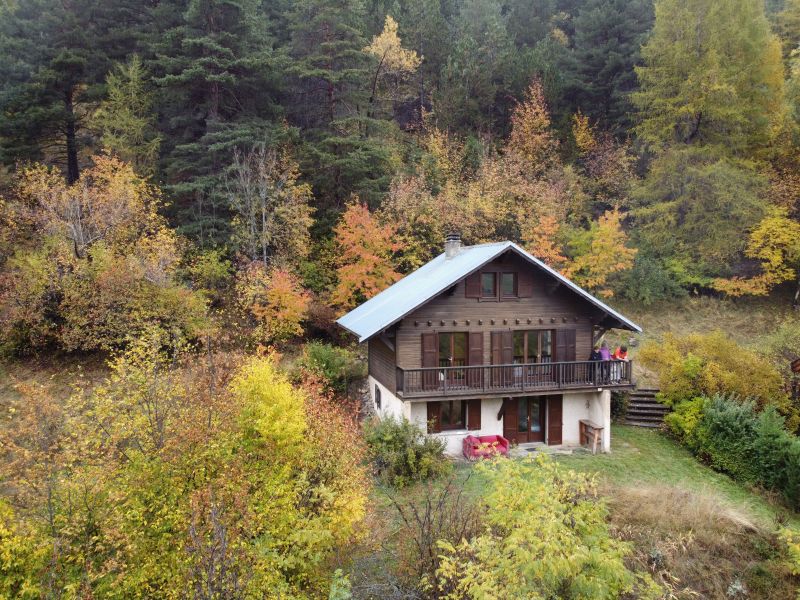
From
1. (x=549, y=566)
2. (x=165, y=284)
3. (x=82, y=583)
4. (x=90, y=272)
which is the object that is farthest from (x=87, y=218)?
(x=549, y=566)

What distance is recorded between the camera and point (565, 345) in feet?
73.2

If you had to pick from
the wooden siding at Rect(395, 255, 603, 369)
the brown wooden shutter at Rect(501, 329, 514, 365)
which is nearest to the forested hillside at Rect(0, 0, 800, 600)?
the wooden siding at Rect(395, 255, 603, 369)

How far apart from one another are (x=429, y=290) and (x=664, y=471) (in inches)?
428

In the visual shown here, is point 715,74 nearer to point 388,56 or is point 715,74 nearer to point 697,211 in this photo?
point 697,211

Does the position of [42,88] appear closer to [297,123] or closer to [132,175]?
[132,175]

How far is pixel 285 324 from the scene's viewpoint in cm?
2767

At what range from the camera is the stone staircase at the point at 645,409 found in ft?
82.5

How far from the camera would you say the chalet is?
20.5m

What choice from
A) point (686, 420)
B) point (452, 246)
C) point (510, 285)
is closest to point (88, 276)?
point (452, 246)

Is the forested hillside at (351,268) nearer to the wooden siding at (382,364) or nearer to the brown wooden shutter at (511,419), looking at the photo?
the wooden siding at (382,364)

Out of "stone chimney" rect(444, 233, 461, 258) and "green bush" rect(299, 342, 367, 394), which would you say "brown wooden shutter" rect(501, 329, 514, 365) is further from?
"green bush" rect(299, 342, 367, 394)

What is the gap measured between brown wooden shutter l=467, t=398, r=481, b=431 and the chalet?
39mm

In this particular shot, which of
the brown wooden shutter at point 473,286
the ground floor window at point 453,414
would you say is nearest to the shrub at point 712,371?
the brown wooden shutter at point 473,286

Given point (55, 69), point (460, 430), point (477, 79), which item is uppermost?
point (477, 79)
